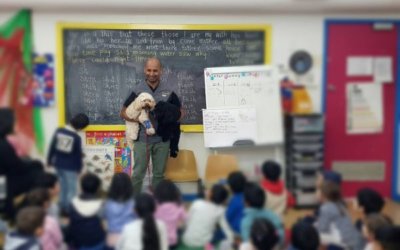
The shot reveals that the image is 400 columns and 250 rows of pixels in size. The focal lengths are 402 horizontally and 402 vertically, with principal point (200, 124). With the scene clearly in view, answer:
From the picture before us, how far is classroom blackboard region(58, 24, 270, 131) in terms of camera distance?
1.70 meters

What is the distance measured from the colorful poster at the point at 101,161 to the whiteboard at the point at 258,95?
0.54m

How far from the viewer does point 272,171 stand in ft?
5.60

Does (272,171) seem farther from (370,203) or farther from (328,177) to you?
(370,203)

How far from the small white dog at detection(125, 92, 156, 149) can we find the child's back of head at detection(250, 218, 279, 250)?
24.4 inches

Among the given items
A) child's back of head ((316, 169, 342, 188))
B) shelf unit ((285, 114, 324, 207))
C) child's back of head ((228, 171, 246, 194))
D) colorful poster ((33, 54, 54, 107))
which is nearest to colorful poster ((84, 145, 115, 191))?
colorful poster ((33, 54, 54, 107))

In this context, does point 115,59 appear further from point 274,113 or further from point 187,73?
point 274,113

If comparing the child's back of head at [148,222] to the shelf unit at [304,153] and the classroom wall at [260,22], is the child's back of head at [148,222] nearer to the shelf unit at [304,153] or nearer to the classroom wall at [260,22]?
the classroom wall at [260,22]

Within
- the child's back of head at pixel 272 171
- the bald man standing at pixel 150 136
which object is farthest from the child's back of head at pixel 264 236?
the bald man standing at pixel 150 136

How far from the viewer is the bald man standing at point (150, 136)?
5.81 feet

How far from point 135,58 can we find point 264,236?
92 cm

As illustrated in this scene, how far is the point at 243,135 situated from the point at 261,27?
47cm

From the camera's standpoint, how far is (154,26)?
170 cm

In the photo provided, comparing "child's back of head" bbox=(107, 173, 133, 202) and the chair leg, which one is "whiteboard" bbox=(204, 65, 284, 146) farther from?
"child's back of head" bbox=(107, 173, 133, 202)

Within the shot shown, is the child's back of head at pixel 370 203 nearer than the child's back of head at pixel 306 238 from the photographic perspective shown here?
No
